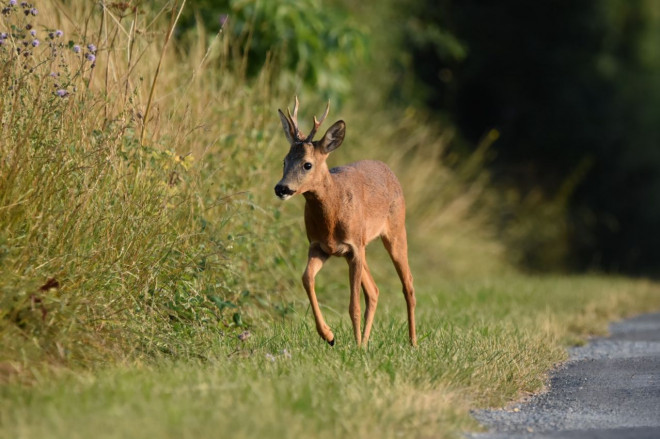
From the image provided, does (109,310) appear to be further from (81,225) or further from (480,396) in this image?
(480,396)

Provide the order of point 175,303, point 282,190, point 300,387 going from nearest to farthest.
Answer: point 300,387
point 282,190
point 175,303

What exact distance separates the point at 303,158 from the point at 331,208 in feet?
1.33

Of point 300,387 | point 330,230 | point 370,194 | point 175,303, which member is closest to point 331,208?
point 330,230

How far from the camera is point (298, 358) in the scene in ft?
22.2

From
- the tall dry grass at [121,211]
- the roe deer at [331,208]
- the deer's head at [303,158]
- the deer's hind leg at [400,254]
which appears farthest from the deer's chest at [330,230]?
the deer's hind leg at [400,254]

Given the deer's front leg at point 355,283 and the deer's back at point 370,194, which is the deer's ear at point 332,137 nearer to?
the deer's back at point 370,194

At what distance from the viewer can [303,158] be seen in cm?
740

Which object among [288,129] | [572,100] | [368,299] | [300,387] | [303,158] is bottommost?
[368,299]

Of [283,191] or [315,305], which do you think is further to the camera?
[315,305]

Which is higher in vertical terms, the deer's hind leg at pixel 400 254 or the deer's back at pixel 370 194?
the deer's back at pixel 370 194

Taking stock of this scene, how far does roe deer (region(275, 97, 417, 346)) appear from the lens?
7383mm

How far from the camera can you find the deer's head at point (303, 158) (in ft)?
A: 23.7

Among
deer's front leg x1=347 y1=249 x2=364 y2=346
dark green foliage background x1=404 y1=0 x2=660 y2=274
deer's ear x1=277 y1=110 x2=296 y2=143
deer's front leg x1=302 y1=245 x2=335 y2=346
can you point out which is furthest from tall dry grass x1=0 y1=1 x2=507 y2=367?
dark green foliage background x1=404 y1=0 x2=660 y2=274

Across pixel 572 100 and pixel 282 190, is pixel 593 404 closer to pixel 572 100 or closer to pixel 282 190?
pixel 282 190
